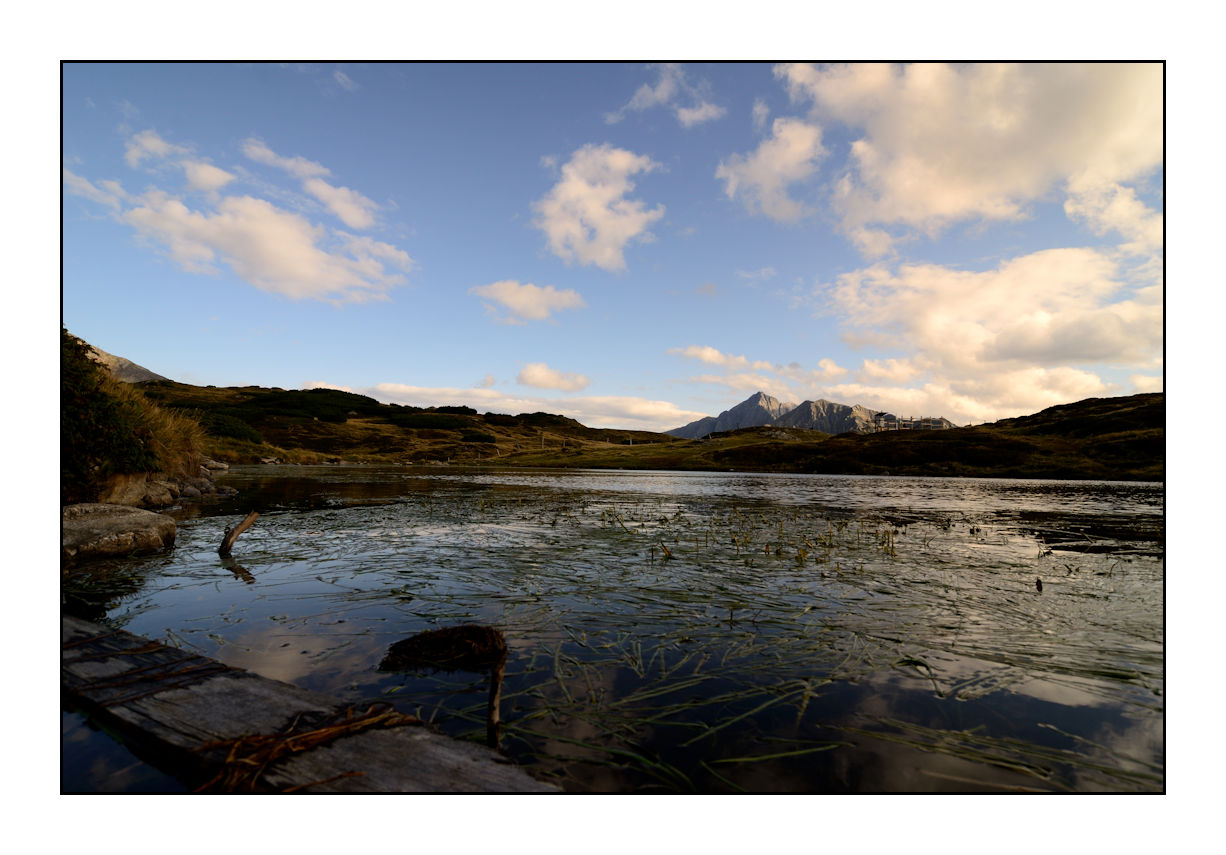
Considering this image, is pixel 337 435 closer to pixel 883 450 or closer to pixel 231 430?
pixel 231 430

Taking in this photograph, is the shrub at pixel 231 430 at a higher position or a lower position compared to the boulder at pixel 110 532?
higher

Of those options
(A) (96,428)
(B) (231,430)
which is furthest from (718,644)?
(B) (231,430)

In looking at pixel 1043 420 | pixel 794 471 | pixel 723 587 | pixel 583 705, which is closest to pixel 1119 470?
pixel 794 471

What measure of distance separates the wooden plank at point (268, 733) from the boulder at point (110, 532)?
951 cm

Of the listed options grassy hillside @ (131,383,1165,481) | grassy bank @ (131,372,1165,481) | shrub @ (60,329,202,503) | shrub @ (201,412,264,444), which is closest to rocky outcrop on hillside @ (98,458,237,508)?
shrub @ (60,329,202,503)

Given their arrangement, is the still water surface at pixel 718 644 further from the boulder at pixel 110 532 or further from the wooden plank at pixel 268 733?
the boulder at pixel 110 532

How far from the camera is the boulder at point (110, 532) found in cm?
1290

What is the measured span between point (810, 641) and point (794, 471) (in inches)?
3334

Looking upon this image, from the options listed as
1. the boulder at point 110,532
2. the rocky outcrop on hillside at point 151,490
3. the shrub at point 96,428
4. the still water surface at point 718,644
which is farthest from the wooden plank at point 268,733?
the rocky outcrop on hillside at point 151,490

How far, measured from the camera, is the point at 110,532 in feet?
44.6

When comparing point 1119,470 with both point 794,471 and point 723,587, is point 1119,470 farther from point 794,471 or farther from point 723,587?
point 723,587

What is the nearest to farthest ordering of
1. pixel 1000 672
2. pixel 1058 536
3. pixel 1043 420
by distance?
pixel 1000 672, pixel 1058 536, pixel 1043 420

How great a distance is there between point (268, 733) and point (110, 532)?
1361cm
